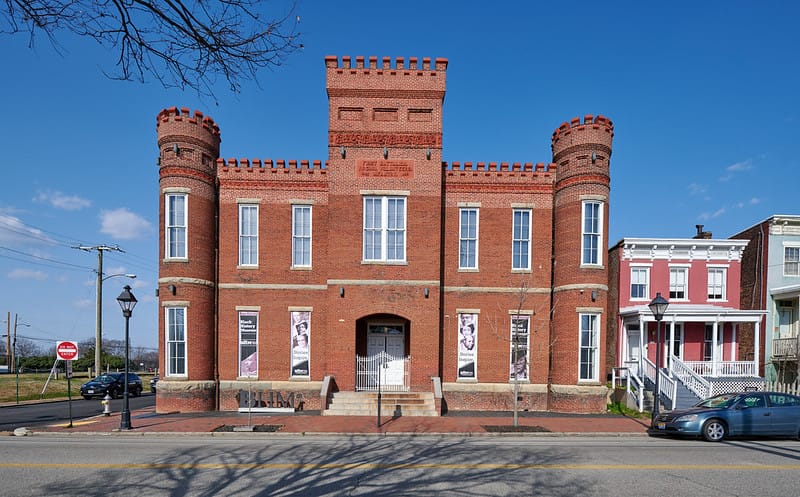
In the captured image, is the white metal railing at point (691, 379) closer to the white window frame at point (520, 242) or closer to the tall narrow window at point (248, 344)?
the white window frame at point (520, 242)

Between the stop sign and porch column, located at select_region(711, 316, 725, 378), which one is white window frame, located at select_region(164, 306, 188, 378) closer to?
the stop sign

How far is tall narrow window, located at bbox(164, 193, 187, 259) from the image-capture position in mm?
18031

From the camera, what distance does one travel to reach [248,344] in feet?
61.5

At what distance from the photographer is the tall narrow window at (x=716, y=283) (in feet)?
71.1

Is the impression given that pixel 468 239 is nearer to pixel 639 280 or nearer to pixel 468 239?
pixel 468 239

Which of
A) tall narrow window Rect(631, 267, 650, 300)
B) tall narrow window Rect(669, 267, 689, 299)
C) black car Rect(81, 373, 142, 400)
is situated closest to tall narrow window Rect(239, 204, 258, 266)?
black car Rect(81, 373, 142, 400)

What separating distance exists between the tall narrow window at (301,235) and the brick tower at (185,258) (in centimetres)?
363

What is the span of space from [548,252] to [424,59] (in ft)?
32.1

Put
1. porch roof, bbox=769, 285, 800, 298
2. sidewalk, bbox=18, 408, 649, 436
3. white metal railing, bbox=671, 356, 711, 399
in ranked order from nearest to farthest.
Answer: sidewalk, bbox=18, 408, 649, 436 → white metal railing, bbox=671, 356, 711, 399 → porch roof, bbox=769, 285, 800, 298

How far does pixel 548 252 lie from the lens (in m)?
19.0

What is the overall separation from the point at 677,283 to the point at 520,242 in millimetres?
8989

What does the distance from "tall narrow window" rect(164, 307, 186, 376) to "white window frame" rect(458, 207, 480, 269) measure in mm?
11897

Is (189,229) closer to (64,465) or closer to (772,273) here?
(64,465)

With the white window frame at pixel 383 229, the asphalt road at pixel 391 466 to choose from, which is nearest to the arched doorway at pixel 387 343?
the white window frame at pixel 383 229
